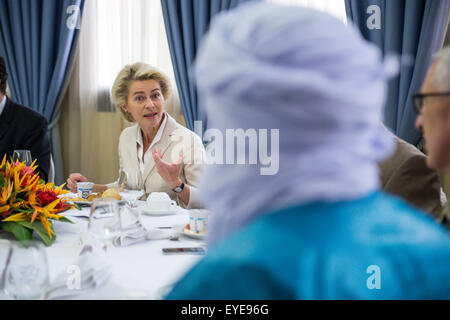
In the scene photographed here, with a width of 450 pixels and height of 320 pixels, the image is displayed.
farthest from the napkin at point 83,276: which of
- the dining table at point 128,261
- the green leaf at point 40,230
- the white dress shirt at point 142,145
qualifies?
the white dress shirt at point 142,145

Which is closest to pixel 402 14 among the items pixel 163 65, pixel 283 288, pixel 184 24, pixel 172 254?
pixel 184 24

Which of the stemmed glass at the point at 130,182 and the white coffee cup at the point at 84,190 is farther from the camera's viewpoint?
the white coffee cup at the point at 84,190

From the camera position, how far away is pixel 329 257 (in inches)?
20.6

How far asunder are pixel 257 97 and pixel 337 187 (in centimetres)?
15

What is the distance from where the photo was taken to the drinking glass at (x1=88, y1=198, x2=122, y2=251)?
45.9 inches

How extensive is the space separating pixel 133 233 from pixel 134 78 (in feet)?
4.78

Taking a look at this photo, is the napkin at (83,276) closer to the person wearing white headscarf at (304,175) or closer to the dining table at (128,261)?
the dining table at (128,261)

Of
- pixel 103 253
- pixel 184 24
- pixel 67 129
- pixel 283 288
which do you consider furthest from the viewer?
pixel 67 129

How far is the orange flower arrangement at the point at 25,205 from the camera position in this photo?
134 cm

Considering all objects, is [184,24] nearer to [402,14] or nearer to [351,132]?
[402,14]

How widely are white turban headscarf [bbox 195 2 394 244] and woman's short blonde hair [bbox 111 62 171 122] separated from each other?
2.09 m

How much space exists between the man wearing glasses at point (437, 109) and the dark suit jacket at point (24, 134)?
7.43ft

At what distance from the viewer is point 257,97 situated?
518mm

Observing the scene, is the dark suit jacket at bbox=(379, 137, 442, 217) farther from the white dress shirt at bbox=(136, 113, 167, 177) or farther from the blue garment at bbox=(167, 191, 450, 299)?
the white dress shirt at bbox=(136, 113, 167, 177)
